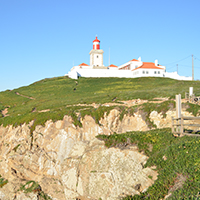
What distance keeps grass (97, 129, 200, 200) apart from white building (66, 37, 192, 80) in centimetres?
6282

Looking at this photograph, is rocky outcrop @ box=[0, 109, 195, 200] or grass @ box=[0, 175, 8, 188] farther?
grass @ box=[0, 175, 8, 188]

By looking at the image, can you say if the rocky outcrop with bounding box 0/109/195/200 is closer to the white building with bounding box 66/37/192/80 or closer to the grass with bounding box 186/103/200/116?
the grass with bounding box 186/103/200/116

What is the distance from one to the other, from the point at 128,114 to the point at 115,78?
51.5m

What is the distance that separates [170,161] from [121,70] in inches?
2806

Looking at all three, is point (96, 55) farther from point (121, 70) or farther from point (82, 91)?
point (82, 91)

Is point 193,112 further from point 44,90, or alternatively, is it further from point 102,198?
point 44,90

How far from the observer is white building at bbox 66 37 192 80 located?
3041 inches

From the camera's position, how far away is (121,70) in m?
82.3

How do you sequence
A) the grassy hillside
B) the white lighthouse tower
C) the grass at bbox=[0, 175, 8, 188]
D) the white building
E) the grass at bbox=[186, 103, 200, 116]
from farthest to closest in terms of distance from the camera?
the white lighthouse tower → the white building → the grassy hillside → the grass at bbox=[186, 103, 200, 116] → the grass at bbox=[0, 175, 8, 188]

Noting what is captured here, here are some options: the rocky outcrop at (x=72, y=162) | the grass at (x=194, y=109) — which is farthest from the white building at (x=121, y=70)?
the grass at (x=194, y=109)

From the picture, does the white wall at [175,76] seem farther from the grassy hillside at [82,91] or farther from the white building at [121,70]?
the grassy hillside at [82,91]

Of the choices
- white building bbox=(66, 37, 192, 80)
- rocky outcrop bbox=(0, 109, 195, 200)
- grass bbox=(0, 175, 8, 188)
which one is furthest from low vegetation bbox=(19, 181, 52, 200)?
white building bbox=(66, 37, 192, 80)

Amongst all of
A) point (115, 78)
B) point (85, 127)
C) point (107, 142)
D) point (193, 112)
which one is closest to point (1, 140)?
point (85, 127)

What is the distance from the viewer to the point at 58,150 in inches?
1033
